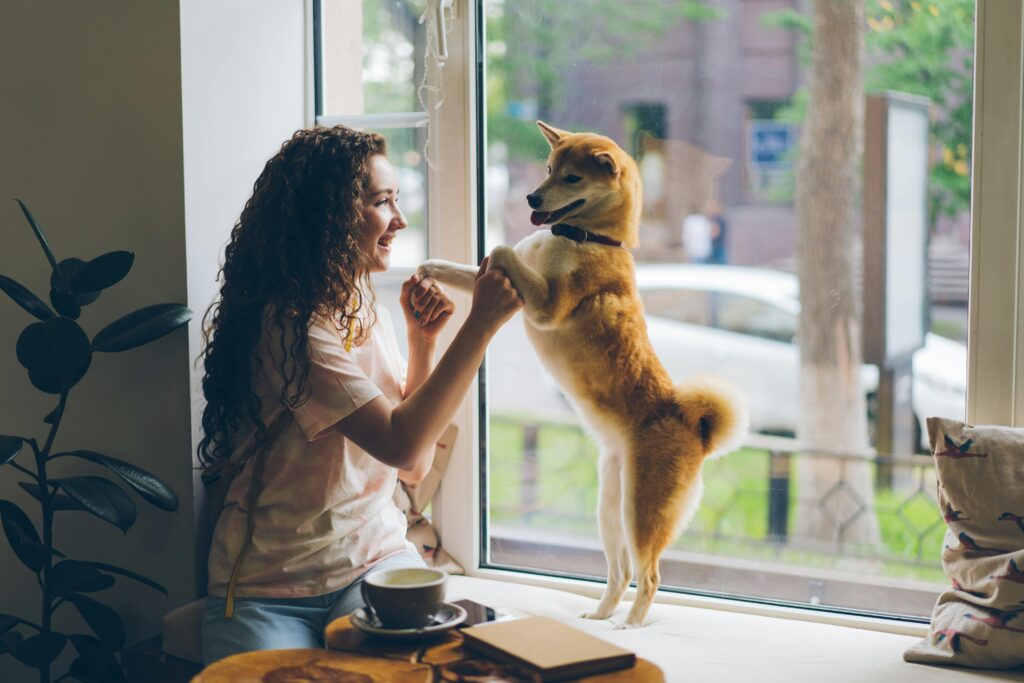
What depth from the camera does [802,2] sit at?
5.49 ft

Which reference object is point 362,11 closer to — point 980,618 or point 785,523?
point 785,523

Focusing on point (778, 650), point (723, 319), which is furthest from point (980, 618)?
point (723, 319)

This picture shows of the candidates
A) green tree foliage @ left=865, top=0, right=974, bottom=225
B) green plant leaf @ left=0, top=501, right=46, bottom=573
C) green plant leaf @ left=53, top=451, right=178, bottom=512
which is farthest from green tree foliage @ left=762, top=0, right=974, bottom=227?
green plant leaf @ left=0, top=501, right=46, bottom=573

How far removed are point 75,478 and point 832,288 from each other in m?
1.41

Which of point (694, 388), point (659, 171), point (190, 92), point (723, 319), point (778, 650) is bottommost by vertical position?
point (778, 650)

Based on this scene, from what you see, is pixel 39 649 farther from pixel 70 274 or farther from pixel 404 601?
pixel 404 601

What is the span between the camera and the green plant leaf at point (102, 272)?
5.16 ft

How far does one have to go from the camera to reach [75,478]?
160 cm

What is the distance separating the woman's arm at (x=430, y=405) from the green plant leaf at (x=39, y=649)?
2.33 ft

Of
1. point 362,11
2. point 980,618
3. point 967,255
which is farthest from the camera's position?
point 362,11

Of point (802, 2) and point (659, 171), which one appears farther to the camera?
point (659, 171)

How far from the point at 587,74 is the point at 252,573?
1.14m

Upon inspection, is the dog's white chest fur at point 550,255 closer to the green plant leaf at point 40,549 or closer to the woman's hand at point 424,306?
the woman's hand at point 424,306

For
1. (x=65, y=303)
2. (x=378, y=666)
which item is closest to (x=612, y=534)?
(x=378, y=666)
